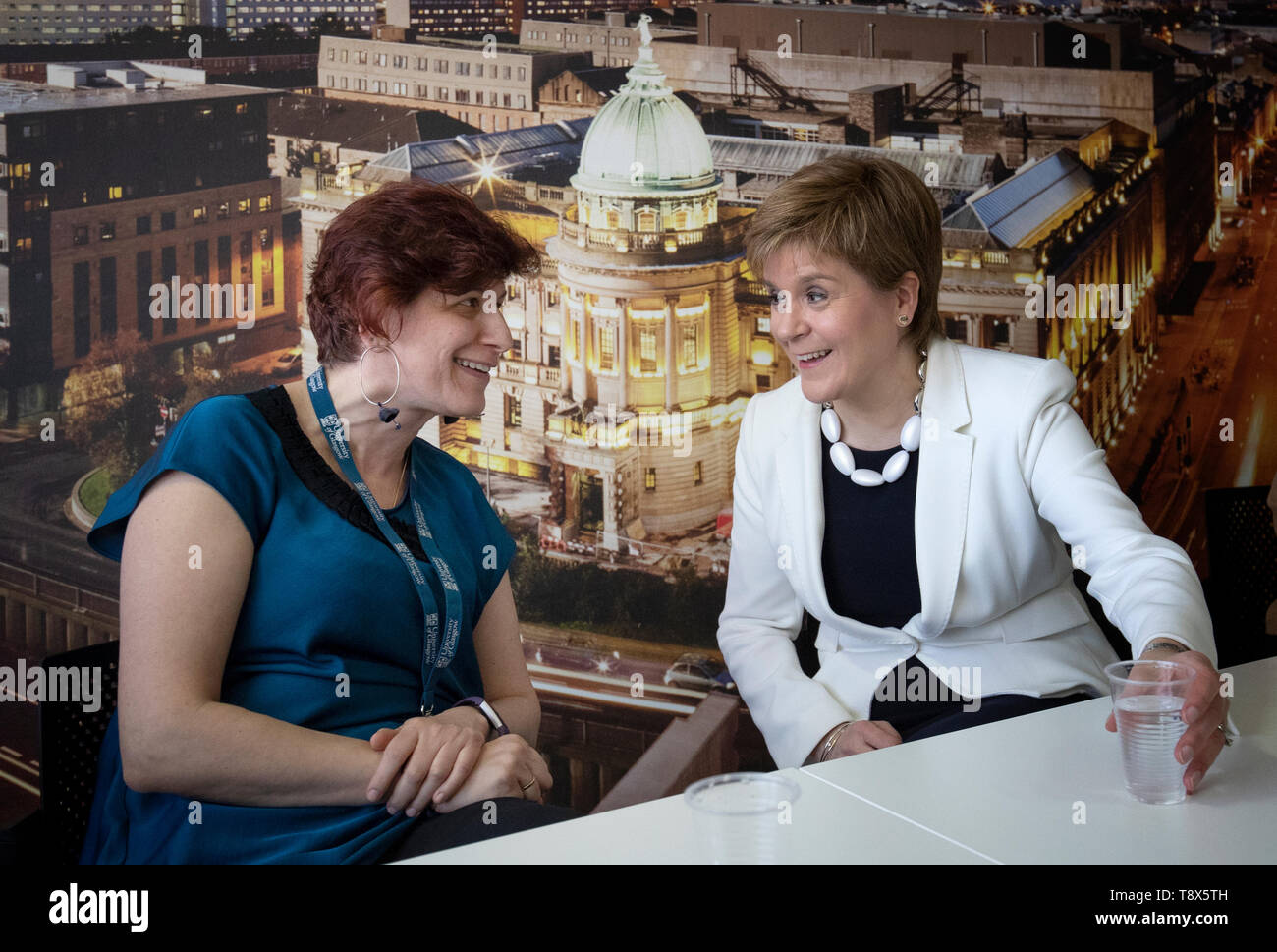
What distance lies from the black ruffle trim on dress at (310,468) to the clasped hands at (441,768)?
255 millimetres

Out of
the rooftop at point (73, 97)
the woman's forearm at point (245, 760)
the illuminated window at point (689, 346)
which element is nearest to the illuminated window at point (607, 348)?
the illuminated window at point (689, 346)

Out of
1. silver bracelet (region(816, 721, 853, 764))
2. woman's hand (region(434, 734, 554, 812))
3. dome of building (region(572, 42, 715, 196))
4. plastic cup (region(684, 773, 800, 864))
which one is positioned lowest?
silver bracelet (region(816, 721, 853, 764))

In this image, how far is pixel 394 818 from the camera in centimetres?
147

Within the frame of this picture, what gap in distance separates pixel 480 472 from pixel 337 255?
2.35 meters

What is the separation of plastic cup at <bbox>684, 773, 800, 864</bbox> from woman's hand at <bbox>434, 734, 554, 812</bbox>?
0.39m

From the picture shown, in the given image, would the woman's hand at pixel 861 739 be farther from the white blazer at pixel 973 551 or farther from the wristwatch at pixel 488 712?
the wristwatch at pixel 488 712

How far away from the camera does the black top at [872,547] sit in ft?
6.15

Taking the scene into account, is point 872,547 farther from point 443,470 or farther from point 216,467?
point 216,467

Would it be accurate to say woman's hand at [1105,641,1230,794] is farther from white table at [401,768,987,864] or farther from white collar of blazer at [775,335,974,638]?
white collar of blazer at [775,335,974,638]

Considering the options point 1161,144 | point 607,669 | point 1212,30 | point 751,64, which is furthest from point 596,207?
point 1212,30

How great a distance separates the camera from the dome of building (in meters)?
3.82

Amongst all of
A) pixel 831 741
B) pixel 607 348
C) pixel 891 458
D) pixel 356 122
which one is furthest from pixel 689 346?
pixel 831 741

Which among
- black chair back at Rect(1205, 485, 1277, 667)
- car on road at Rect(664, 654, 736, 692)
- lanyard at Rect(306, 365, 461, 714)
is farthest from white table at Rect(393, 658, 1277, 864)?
car on road at Rect(664, 654, 736, 692)

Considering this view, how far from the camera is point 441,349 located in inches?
64.2
